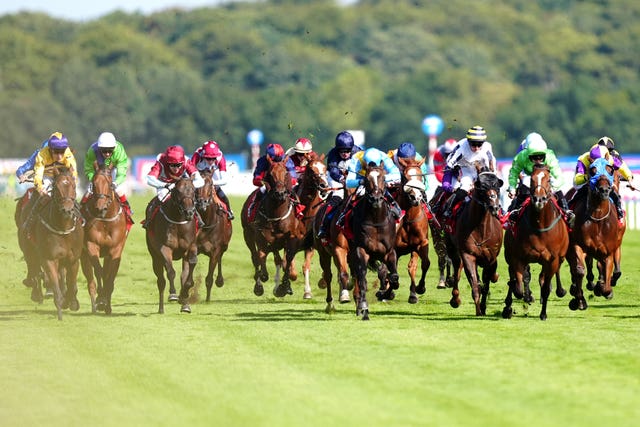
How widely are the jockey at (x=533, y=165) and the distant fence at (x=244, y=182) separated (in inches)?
93.5

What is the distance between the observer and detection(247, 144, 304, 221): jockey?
19.2 metres

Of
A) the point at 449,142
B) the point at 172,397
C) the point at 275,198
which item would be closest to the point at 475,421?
the point at 172,397

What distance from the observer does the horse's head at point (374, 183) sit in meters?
15.1

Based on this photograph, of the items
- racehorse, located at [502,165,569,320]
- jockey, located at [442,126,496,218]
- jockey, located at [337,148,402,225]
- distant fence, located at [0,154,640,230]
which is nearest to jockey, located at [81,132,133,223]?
distant fence, located at [0,154,640,230]

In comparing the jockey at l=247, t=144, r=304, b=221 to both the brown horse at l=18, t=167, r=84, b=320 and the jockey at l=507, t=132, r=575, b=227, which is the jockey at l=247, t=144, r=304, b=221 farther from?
the jockey at l=507, t=132, r=575, b=227

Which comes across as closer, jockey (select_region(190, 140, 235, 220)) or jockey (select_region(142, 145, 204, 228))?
jockey (select_region(142, 145, 204, 228))

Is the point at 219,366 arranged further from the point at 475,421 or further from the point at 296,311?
the point at 296,311

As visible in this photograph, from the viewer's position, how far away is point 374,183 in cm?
1509

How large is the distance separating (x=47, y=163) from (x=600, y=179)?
6645mm

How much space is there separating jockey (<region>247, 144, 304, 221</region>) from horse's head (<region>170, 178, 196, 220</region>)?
2.28 metres

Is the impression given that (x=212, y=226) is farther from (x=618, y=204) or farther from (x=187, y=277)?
(x=618, y=204)

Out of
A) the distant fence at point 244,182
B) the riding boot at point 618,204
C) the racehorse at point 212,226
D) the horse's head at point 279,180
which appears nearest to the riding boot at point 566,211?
the riding boot at point 618,204

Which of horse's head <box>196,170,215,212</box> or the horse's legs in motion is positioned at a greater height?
horse's head <box>196,170,215,212</box>

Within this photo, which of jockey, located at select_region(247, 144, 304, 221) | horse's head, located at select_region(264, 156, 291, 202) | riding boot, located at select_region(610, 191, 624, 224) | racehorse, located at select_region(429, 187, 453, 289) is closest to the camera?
riding boot, located at select_region(610, 191, 624, 224)
